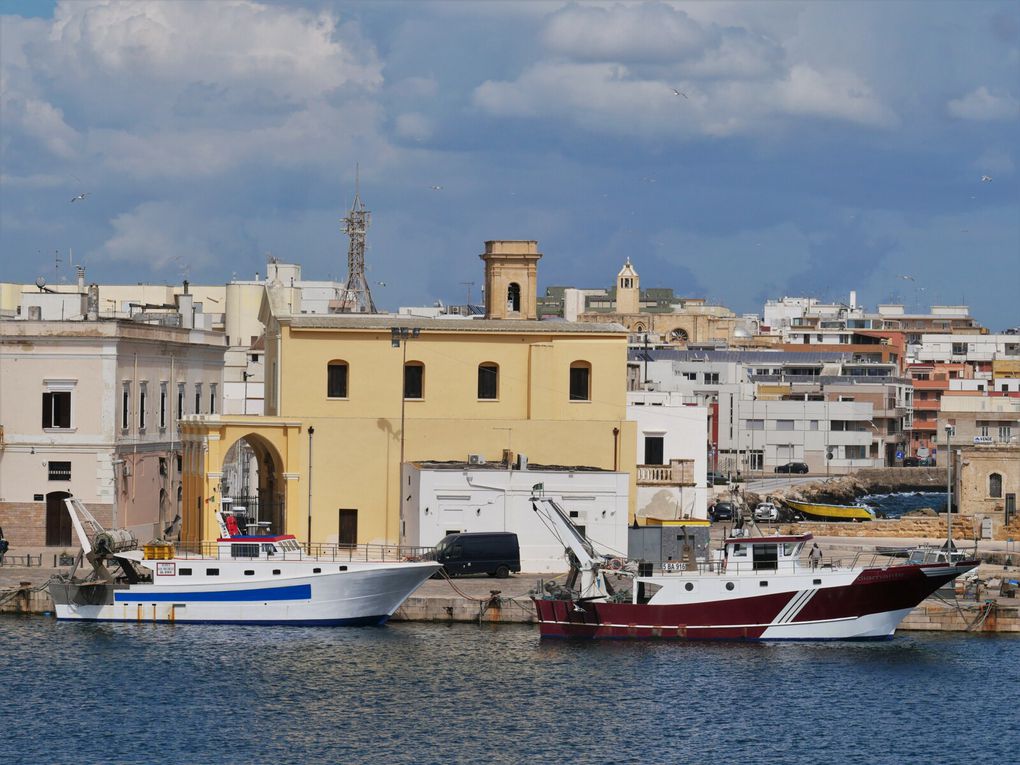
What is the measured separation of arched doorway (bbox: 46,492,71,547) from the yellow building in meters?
3.28

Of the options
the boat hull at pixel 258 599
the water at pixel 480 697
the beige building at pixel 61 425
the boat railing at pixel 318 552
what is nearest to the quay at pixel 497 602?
the water at pixel 480 697

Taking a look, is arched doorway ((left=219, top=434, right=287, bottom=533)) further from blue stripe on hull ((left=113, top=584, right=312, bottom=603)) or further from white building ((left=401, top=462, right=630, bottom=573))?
white building ((left=401, top=462, right=630, bottom=573))

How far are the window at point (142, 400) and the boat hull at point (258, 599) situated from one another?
11.1 m

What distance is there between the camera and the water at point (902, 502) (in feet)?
312

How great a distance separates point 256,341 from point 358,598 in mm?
43872

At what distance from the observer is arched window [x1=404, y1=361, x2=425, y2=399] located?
51.1 meters

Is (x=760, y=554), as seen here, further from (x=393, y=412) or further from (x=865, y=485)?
(x=865, y=485)

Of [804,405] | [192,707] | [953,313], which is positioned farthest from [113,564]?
[953,313]

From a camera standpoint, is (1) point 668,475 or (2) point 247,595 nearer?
(2) point 247,595

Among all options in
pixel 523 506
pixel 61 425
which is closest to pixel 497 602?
pixel 523 506

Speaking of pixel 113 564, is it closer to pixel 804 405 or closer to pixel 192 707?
pixel 192 707

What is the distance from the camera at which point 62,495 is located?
5128 cm

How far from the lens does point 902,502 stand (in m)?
103

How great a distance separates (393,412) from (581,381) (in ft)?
17.8
